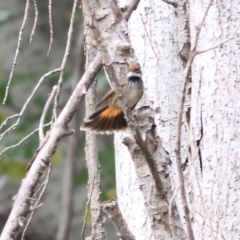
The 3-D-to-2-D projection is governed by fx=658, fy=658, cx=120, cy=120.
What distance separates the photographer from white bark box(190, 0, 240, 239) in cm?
171

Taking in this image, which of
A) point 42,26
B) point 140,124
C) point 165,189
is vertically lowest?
point 165,189

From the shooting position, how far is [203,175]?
1762 mm

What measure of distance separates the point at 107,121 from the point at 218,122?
297 mm

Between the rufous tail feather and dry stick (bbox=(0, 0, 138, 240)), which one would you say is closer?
dry stick (bbox=(0, 0, 138, 240))

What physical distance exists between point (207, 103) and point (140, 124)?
44 cm

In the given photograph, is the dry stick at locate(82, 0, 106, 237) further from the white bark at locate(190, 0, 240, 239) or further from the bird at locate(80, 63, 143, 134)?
the white bark at locate(190, 0, 240, 239)

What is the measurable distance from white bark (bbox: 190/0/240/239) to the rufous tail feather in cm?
19

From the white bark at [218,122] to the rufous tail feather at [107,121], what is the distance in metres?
0.19

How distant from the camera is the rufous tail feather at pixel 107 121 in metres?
1.68

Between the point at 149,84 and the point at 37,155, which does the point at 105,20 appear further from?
the point at 149,84

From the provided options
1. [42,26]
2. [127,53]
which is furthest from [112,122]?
[42,26]

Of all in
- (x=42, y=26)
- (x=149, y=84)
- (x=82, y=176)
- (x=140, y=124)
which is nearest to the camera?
(x=140, y=124)

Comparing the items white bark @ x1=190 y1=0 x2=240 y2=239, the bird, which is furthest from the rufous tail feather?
white bark @ x1=190 y1=0 x2=240 y2=239

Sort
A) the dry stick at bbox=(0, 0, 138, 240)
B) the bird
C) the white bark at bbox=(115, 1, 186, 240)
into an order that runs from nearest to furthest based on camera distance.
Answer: the dry stick at bbox=(0, 0, 138, 240) < the bird < the white bark at bbox=(115, 1, 186, 240)
